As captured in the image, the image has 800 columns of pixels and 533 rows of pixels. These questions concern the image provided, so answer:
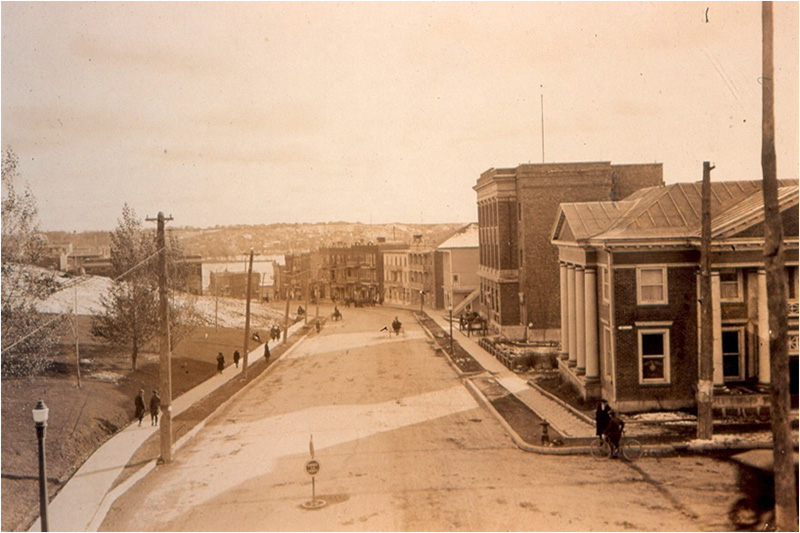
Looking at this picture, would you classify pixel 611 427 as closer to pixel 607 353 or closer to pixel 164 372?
pixel 607 353

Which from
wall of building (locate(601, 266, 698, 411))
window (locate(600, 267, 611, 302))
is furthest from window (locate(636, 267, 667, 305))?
window (locate(600, 267, 611, 302))

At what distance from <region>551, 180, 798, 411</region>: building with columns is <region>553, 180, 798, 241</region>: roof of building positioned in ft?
0.13

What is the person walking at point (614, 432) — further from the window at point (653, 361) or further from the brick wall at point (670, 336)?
the window at point (653, 361)

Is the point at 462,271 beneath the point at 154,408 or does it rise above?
above

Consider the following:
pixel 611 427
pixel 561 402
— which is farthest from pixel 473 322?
pixel 611 427

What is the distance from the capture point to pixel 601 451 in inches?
826

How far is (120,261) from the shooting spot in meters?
36.5

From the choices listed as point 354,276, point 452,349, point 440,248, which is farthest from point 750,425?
point 354,276

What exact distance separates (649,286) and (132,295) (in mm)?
24257

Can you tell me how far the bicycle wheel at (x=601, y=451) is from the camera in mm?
20703

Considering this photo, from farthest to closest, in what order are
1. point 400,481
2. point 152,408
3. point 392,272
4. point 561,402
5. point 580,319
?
point 392,272, point 580,319, point 561,402, point 152,408, point 400,481

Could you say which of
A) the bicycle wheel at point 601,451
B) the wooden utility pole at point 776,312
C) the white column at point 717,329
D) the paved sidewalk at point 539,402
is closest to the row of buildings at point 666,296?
the white column at point 717,329

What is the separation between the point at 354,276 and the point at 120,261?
72.4 m

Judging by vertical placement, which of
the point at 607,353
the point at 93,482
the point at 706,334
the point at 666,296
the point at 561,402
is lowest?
the point at 93,482
